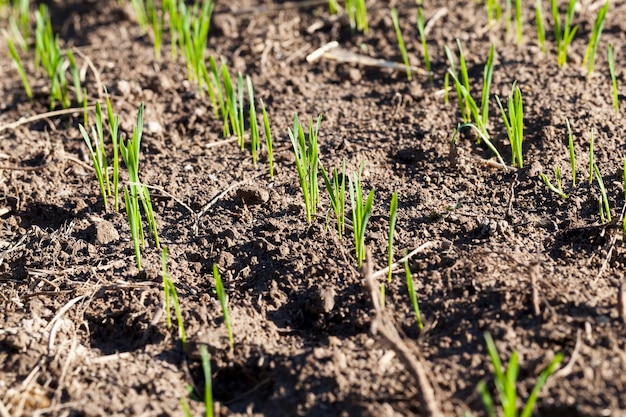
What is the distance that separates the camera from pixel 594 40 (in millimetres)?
3154

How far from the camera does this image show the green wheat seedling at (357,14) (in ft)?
12.2

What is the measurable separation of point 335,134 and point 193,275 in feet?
3.09

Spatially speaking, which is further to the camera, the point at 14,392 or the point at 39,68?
the point at 39,68

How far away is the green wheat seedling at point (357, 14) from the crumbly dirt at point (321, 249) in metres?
0.15

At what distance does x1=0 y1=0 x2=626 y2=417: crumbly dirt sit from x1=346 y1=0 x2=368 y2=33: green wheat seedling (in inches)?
5.8

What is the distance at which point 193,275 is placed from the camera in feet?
8.13

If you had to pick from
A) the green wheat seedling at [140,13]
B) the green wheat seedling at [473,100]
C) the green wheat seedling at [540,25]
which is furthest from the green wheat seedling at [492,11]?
the green wheat seedling at [140,13]

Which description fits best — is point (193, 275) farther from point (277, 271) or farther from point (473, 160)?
point (473, 160)

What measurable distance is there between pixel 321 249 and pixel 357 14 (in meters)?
1.70

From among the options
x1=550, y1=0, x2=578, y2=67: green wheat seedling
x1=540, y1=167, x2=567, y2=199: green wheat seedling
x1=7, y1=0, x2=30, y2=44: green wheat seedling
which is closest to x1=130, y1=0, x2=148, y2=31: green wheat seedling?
x1=7, y1=0, x2=30, y2=44: green wheat seedling

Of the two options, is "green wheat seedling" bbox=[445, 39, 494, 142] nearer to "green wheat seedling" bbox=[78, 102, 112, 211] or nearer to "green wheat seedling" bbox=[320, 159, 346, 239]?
"green wheat seedling" bbox=[320, 159, 346, 239]

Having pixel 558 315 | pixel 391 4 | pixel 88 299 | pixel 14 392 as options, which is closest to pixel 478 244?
pixel 558 315

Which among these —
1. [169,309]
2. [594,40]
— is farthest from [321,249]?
[594,40]

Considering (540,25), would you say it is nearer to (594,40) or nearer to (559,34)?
(559,34)
